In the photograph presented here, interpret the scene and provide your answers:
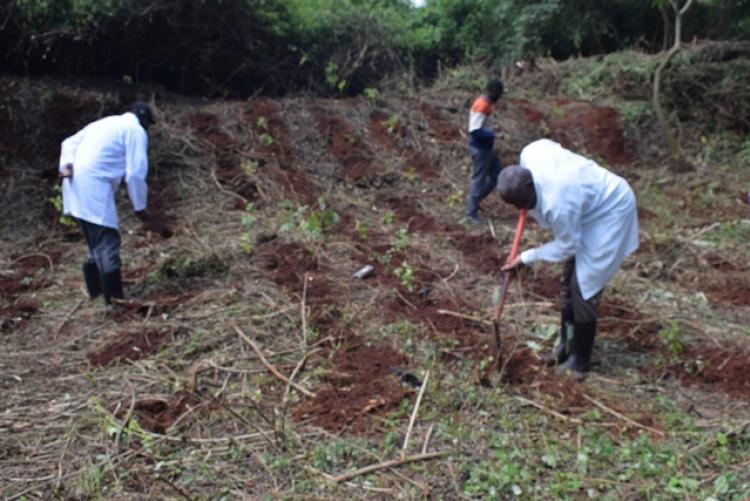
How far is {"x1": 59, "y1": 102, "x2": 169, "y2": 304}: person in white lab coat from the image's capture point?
5.12 m

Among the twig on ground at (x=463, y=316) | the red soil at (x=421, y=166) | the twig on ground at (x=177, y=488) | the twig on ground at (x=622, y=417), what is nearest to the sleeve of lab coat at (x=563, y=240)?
the twig on ground at (x=622, y=417)

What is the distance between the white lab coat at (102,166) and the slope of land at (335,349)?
73cm

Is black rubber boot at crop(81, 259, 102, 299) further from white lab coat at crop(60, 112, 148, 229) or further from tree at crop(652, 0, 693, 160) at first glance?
tree at crop(652, 0, 693, 160)

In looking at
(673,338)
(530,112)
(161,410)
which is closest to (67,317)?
(161,410)

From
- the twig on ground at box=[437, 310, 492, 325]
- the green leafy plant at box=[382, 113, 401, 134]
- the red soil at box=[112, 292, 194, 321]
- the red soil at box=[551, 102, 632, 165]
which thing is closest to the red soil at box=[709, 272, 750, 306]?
the twig on ground at box=[437, 310, 492, 325]

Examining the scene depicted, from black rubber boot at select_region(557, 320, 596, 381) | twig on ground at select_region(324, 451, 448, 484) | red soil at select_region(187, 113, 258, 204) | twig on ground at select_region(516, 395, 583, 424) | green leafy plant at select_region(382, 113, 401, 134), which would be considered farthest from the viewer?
green leafy plant at select_region(382, 113, 401, 134)

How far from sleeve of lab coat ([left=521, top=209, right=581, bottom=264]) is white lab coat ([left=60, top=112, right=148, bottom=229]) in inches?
111

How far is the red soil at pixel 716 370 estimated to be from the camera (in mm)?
4203

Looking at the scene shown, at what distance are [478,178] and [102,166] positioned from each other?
386 centimetres

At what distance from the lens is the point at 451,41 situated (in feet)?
48.4

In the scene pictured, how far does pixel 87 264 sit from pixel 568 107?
27.7ft

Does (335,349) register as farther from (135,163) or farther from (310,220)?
(310,220)

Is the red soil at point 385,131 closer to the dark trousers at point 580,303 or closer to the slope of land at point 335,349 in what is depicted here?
the slope of land at point 335,349

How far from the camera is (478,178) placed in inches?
299
